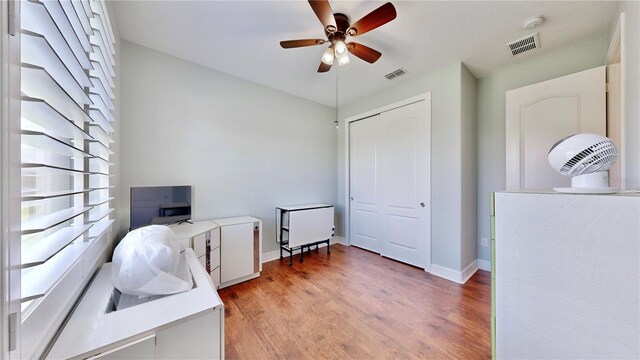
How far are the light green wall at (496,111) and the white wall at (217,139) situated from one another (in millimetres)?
2284

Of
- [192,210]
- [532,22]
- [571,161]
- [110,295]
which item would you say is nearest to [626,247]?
[571,161]

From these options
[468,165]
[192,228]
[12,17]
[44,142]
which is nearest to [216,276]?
[192,228]

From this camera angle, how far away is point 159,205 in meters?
2.18

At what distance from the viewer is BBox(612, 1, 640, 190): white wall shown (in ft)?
3.81

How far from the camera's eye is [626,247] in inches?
22.9

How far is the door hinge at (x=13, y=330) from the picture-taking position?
55 cm

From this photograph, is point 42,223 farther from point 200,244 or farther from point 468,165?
point 468,165

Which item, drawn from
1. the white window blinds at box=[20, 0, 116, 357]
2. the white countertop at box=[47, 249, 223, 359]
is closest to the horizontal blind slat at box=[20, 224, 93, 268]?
the white window blinds at box=[20, 0, 116, 357]

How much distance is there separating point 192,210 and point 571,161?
9.82 ft

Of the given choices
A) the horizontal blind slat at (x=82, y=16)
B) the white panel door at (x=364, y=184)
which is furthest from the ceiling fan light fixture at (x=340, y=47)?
the white panel door at (x=364, y=184)

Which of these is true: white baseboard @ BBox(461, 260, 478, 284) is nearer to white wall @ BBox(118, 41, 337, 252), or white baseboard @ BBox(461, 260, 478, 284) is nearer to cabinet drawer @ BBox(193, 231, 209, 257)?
white wall @ BBox(118, 41, 337, 252)

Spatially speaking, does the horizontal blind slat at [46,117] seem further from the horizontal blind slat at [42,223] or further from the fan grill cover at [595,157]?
the fan grill cover at [595,157]

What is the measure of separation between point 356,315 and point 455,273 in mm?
1404

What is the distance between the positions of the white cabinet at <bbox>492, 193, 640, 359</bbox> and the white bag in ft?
4.68
